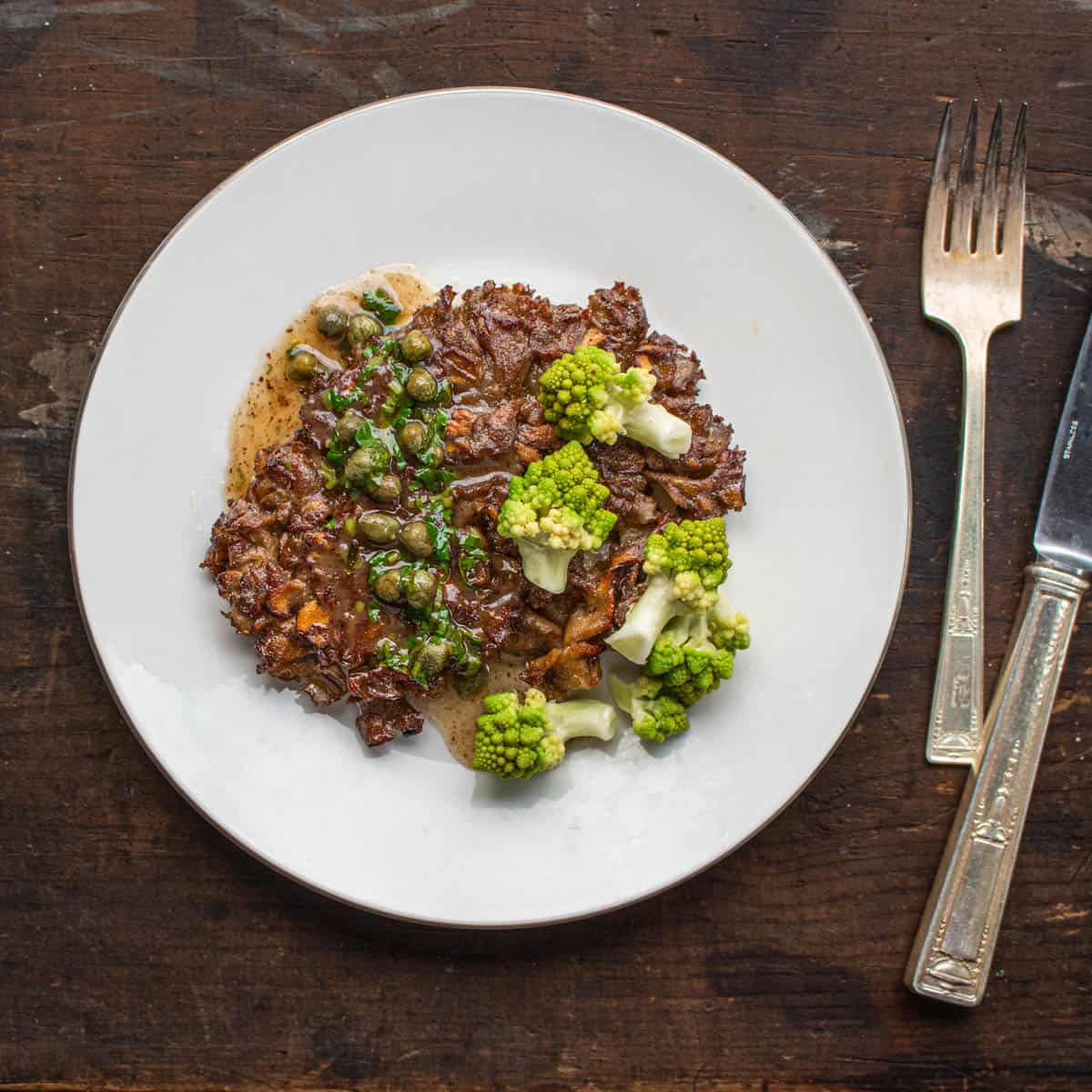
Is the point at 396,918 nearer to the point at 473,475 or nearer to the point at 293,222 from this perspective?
the point at 473,475

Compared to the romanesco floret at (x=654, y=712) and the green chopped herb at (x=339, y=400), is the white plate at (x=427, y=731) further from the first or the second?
the green chopped herb at (x=339, y=400)

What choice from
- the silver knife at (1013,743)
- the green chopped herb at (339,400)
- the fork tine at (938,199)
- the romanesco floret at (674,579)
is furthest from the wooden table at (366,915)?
the green chopped herb at (339,400)

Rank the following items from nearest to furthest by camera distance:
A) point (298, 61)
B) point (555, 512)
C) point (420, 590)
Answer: point (555, 512) → point (420, 590) → point (298, 61)

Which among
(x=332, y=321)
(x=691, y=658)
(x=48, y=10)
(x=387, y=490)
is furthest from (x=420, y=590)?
(x=48, y=10)

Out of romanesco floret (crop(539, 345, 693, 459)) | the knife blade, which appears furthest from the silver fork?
romanesco floret (crop(539, 345, 693, 459))

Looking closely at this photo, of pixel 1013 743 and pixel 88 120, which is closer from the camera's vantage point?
pixel 1013 743

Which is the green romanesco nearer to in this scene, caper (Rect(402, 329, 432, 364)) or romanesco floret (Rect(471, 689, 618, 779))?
romanesco floret (Rect(471, 689, 618, 779))

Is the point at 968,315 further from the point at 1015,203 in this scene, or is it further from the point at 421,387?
the point at 421,387
